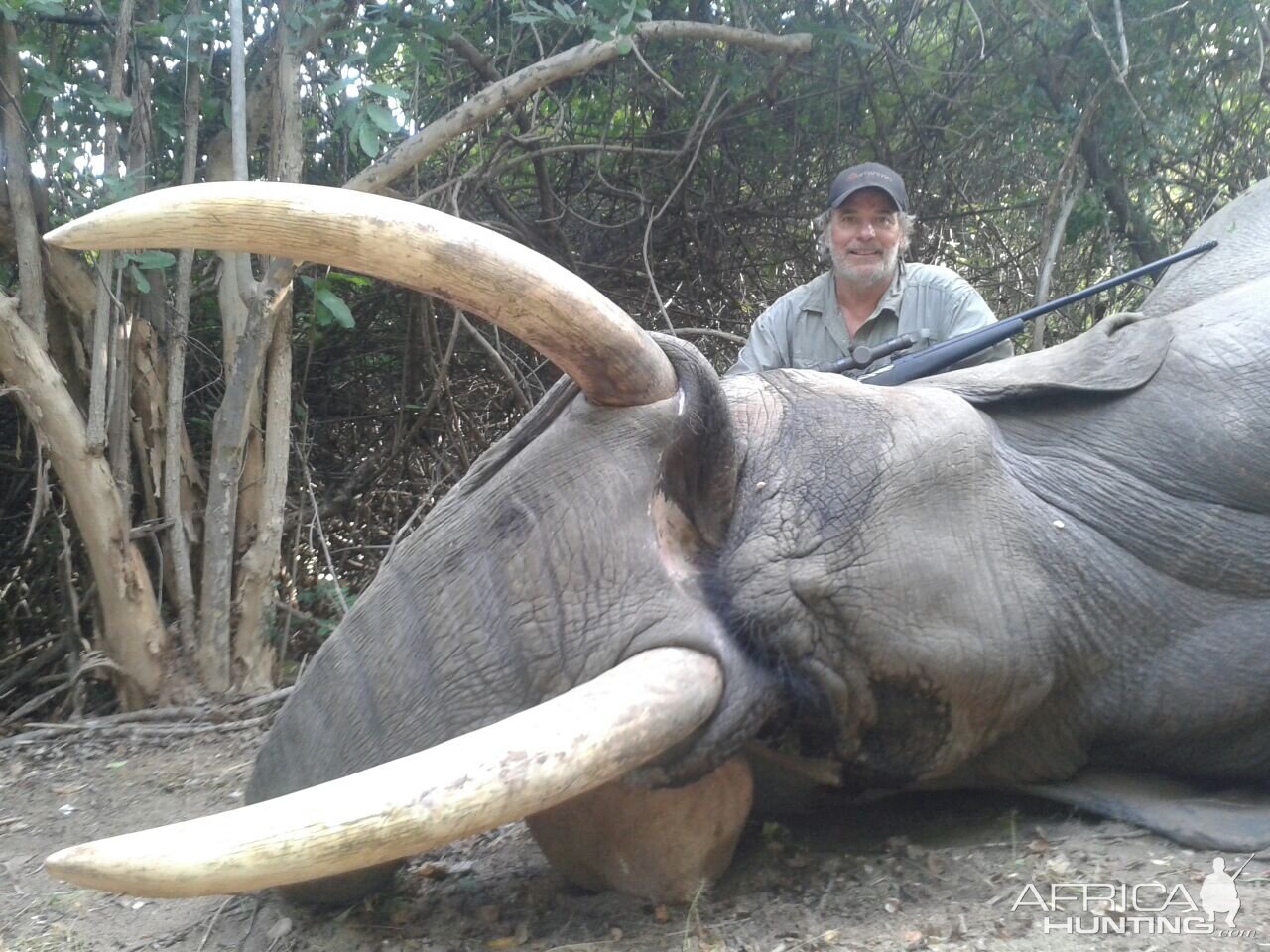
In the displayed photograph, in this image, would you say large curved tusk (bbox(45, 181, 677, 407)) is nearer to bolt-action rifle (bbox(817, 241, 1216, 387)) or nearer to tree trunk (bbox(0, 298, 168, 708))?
bolt-action rifle (bbox(817, 241, 1216, 387))

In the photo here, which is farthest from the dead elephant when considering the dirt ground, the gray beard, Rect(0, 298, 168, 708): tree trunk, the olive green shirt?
Rect(0, 298, 168, 708): tree trunk

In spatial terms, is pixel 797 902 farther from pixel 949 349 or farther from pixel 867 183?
pixel 867 183

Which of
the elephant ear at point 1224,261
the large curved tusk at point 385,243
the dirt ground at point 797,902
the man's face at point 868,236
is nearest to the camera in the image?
the large curved tusk at point 385,243

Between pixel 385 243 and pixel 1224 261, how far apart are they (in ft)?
8.32

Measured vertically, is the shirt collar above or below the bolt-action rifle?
above

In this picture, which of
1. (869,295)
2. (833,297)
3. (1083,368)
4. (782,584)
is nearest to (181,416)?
(833,297)

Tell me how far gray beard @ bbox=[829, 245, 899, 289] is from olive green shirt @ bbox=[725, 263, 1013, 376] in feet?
0.23

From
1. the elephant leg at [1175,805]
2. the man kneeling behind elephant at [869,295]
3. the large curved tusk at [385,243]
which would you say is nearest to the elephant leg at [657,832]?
the elephant leg at [1175,805]

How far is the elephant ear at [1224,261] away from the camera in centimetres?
343

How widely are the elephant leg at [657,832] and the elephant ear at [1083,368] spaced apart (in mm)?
1082

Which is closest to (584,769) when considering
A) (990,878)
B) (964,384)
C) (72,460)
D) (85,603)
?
(990,878)

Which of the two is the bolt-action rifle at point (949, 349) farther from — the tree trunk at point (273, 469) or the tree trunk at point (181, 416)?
the tree trunk at point (181, 416)

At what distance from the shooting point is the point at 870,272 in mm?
4988

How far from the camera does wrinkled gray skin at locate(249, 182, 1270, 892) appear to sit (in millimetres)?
2453
